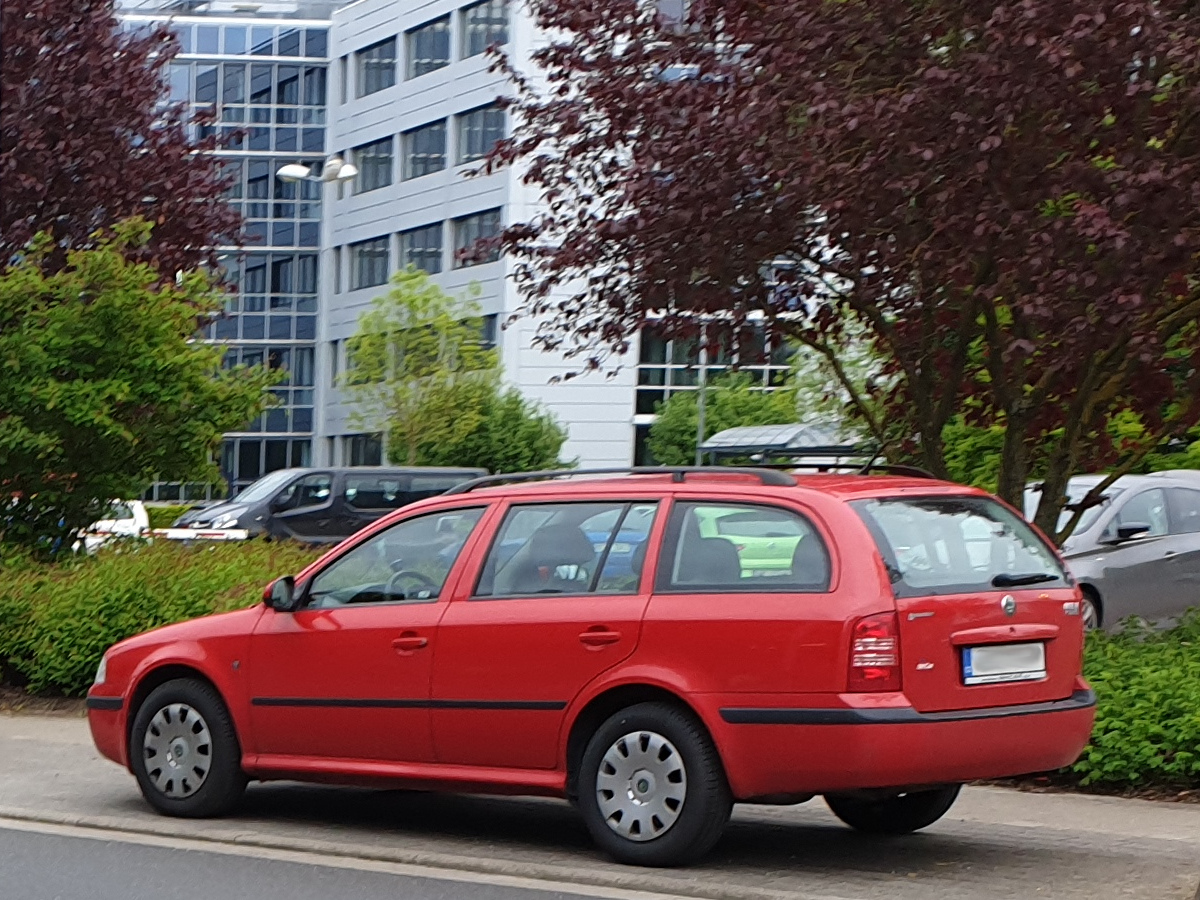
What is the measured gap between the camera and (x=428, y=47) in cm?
6656

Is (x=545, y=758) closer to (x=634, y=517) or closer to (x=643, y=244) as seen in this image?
(x=634, y=517)

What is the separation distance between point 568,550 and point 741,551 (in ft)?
2.62

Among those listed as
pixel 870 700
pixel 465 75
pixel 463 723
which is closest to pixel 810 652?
pixel 870 700

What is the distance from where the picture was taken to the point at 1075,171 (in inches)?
457

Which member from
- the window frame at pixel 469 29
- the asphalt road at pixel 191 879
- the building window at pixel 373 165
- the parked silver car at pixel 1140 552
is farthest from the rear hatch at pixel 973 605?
the building window at pixel 373 165

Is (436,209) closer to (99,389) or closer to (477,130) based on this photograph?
(477,130)

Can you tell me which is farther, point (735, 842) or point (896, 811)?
point (896, 811)

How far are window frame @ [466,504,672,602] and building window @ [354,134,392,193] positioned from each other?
6062cm

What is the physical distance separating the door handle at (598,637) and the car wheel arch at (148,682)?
2234mm

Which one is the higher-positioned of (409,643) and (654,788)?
(409,643)

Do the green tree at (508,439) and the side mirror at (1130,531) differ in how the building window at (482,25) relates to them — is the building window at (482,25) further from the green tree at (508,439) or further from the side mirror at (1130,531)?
the side mirror at (1130,531)

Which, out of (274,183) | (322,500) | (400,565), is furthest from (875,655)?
(274,183)

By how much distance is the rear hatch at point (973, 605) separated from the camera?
791 centimetres

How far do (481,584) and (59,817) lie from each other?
248 cm
